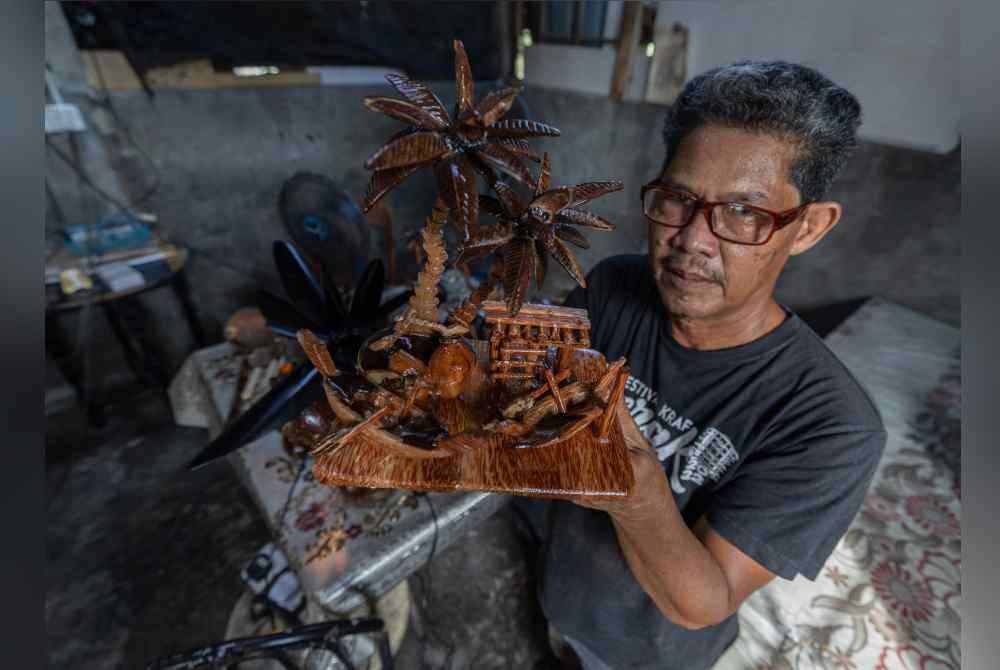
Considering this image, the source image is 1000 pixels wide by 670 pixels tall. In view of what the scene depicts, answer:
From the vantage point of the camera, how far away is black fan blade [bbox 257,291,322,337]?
4.23ft

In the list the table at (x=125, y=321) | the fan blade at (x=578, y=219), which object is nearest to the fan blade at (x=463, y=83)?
the fan blade at (x=578, y=219)

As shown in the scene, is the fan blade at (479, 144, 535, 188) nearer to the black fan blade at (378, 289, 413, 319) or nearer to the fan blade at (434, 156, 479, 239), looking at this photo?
the fan blade at (434, 156, 479, 239)

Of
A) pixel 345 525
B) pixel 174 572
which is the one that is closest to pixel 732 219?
pixel 345 525

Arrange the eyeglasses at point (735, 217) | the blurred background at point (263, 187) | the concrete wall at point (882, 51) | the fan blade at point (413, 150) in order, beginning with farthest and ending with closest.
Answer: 1. the blurred background at point (263, 187)
2. the concrete wall at point (882, 51)
3. the eyeglasses at point (735, 217)
4. the fan blade at point (413, 150)

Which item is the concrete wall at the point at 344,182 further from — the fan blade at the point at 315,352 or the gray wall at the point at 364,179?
the fan blade at the point at 315,352

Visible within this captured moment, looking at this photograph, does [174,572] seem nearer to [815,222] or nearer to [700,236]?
[700,236]

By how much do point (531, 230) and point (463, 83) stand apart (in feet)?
0.78

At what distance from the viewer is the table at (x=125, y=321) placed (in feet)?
9.05

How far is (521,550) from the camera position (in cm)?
252

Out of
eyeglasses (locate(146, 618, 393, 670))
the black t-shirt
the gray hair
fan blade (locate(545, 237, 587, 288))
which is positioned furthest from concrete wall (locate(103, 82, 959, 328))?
eyeglasses (locate(146, 618, 393, 670))

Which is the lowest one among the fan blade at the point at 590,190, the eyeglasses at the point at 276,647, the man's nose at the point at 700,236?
the eyeglasses at the point at 276,647

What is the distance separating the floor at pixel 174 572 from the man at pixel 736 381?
1259 millimetres

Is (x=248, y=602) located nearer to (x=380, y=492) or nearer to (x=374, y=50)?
(x=380, y=492)

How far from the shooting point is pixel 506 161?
638 millimetres
